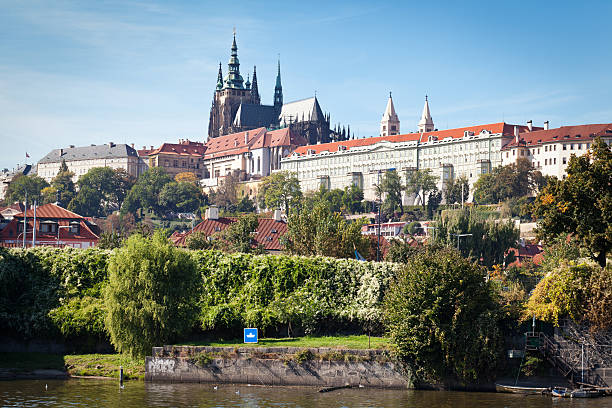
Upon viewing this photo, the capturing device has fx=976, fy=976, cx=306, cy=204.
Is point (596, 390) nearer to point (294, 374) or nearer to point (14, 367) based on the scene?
point (294, 374)

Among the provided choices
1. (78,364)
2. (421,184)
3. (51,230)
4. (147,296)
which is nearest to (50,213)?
(51,230)

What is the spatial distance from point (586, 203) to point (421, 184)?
144072 mm

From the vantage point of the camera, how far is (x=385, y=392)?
39.4 metres

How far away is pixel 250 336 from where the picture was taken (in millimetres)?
43281

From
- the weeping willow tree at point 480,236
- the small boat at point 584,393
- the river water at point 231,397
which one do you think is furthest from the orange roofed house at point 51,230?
the small boat at point 584,393

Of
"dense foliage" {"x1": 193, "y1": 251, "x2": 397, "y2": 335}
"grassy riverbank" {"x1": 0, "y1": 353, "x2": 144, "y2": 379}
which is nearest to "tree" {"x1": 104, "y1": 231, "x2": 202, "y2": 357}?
"grassy riverbank" {"x1": 0, "y1": 353, "x2": 144, "y2": 379}

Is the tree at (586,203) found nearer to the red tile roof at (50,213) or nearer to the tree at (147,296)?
the tree at (147,296)

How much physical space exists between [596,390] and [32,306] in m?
26.3

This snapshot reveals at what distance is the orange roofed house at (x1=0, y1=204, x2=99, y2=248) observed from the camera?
90.8m

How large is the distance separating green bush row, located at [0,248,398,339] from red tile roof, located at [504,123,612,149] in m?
132

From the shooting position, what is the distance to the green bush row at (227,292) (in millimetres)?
46094

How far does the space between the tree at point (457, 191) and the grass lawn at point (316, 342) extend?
140450 millimetres

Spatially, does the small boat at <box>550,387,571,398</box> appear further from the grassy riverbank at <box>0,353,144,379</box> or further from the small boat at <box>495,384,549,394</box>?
the grassy riverbank at <box>0,353,144,379</box>

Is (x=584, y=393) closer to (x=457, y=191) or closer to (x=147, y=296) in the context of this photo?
(x=147, y=296)
